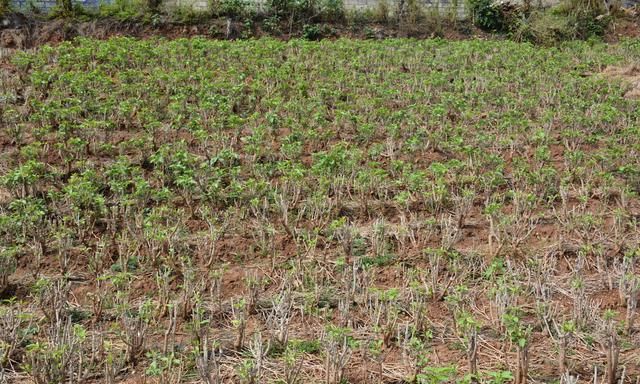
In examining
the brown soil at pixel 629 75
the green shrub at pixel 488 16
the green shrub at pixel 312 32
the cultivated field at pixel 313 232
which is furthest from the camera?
the green shrub at pixel 488 16

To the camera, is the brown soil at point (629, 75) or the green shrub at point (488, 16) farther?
the green shrub at point (488, 16)

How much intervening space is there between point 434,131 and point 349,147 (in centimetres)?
134

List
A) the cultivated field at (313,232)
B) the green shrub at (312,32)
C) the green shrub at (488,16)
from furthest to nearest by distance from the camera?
the green shrub at (488,16)
the green shrub at (312,32)
the cultivated field at (313,232)

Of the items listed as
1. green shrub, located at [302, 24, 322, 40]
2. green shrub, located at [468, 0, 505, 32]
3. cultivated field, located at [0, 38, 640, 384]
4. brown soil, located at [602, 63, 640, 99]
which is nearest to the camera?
cultivated field, located at [0, 38, 640, 384]

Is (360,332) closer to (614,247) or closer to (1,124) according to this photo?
(614,247)

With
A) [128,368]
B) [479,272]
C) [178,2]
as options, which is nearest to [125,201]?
[128,368]

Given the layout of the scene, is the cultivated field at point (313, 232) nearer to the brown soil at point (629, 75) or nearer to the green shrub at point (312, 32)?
the brown soil at point (629, 75)

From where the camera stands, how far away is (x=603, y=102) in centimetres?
1010

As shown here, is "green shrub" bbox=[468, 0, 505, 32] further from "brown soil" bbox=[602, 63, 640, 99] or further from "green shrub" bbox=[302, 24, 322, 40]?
"brown soil" bbox=[602, 63, 640, 99]

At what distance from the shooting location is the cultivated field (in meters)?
3.89

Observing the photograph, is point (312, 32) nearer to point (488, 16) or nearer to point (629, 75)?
point (488, 16)

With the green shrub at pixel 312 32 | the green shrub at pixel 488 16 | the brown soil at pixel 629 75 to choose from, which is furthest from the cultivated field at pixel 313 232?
the green shrub at pixel 488 16

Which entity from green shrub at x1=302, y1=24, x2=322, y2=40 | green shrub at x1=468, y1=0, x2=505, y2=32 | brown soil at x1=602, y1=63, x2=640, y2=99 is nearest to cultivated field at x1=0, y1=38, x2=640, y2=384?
brown soil at x1=602, y1=63, x2=640, y2=99

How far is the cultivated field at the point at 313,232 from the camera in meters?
3.89
